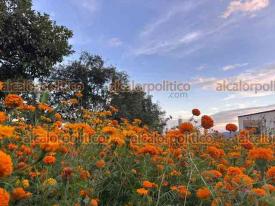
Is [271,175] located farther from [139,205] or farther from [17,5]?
[17,5]

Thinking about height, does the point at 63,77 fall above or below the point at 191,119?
above

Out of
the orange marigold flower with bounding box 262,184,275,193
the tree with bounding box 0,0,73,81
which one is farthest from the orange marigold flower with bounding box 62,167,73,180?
the tree with bounding box 0,0,73,81

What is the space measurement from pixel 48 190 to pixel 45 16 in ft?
62.1

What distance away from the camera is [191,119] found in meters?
4.59

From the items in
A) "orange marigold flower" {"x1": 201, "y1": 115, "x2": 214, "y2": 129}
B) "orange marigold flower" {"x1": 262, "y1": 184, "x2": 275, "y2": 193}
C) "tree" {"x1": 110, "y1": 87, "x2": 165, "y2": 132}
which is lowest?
"orange marigold flower" {"x1": 262, "y1": 184, "x2": 275, "y2": 193}

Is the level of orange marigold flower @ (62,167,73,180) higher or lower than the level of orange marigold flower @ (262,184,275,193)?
higher

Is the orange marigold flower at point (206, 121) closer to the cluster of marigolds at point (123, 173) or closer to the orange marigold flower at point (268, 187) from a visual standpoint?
the cluster of marigolds at point (123, 173)

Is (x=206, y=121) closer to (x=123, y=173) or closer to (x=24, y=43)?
(x=123, y=173)

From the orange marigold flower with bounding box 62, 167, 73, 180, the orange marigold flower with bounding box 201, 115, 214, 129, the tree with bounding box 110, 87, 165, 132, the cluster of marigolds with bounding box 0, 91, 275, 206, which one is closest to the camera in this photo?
the orange marigold flower with bounding box 62, 167, 73, 180

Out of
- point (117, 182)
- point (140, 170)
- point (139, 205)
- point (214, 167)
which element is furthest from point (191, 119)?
point (139, 205)

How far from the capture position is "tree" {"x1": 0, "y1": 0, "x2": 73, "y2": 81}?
19016mm

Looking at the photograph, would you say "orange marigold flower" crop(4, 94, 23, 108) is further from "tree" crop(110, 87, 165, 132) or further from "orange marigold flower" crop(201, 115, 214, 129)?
"tree" crop(110, 87, 165, 132)

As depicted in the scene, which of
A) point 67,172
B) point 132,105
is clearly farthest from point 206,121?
point 132,105

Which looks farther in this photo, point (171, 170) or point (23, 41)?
point (23, 41)
